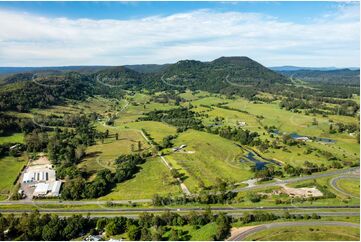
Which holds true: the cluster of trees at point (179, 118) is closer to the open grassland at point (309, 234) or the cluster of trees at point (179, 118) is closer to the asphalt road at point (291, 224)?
the asphalt road at point (291, 224)

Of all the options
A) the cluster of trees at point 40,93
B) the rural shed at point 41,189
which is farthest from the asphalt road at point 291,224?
the cluster of trees at point 40,93

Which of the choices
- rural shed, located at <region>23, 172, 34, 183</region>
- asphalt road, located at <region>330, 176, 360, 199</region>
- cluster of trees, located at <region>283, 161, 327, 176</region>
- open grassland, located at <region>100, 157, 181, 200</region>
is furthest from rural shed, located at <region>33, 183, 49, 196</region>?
→ asphalt road, located at <region>330, 176, 360, 199</region>

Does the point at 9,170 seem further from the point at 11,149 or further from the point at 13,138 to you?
the point at 13,138

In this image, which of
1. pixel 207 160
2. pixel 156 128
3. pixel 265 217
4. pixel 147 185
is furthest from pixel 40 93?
pixel 265 217

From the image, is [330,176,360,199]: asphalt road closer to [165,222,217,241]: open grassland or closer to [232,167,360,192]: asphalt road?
[232,167,360,192]: asphalt road

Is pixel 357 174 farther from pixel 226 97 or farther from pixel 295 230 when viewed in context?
pixel 226 97

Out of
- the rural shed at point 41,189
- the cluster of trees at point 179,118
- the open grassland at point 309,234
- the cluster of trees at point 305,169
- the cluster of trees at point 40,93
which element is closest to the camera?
the open grassland at point 309,234

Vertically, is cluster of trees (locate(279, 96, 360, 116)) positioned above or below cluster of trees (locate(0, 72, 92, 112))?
below

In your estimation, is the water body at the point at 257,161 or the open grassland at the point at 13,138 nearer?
the water body at the point at 257,161
